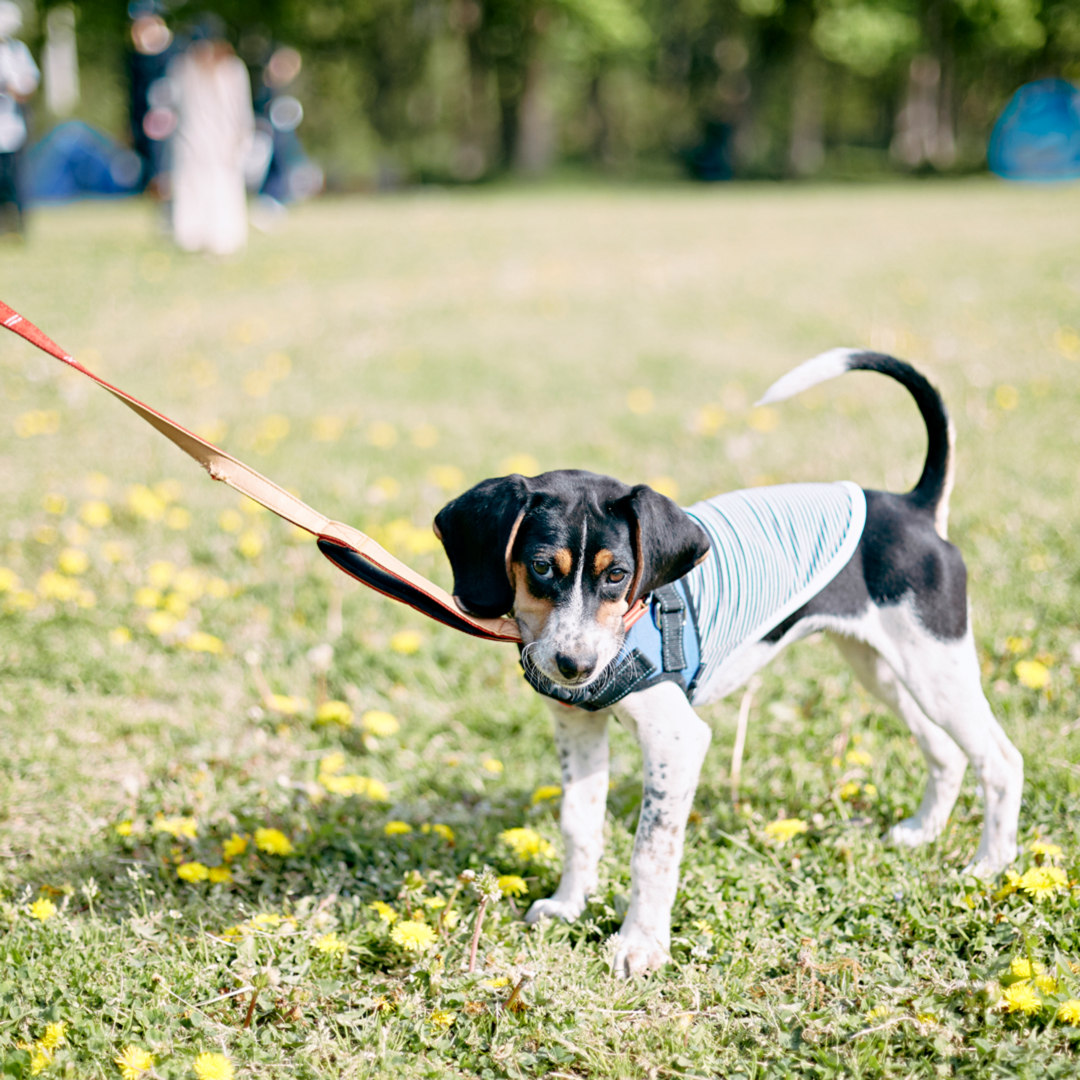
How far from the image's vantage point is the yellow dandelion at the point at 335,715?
388 centimetres

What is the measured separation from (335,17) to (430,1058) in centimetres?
4906

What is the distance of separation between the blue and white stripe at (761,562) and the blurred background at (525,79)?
25.1 m

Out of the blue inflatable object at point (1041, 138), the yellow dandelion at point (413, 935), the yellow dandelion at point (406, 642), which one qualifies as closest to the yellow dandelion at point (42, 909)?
the yellow dandelion at point (413, 935)

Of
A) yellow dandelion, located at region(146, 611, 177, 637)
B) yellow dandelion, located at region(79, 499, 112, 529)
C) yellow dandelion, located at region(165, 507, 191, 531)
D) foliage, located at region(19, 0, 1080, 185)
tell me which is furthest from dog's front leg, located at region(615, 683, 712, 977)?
foliage, located at region(19, 0, 1080, 185)

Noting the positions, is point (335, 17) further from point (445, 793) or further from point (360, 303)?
point (445, 793)

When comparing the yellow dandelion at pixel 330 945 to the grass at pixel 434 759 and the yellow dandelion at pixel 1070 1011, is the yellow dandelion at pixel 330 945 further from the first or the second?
the yellow dandelion at pixel 1070 1011

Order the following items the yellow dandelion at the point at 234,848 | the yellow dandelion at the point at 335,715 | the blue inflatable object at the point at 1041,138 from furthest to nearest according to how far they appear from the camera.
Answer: the blue inflatable object at the point at 1041,138
the yellow dandelion at the point at 335,715
the yellow dandelion at the point at 234,848

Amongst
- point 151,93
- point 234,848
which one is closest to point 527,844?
Result: point 234,848

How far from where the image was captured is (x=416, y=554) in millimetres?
5164

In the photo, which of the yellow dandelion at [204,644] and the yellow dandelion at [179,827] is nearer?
the yellow dandelion at [179,827]

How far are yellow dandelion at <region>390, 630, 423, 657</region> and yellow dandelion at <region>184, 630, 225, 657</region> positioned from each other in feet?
2.26

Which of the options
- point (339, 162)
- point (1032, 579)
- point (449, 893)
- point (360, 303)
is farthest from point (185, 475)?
point (339, 162)

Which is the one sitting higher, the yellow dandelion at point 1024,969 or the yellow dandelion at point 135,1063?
the yellow dandelion at point 1024,969

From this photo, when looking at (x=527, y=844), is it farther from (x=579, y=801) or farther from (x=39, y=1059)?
(x=39, y=1059)
